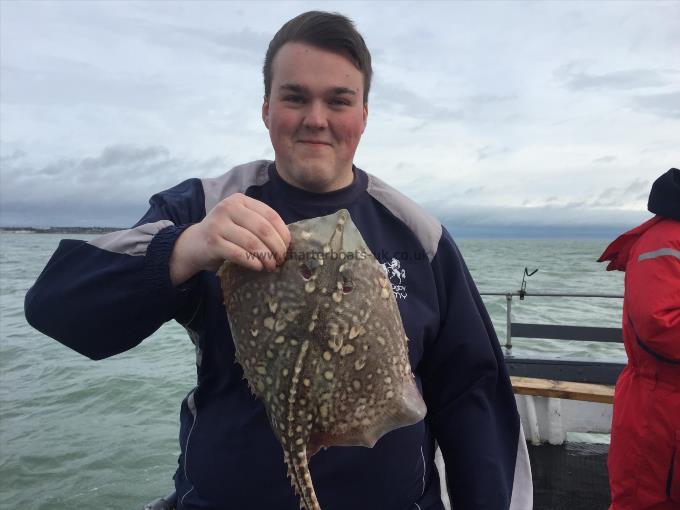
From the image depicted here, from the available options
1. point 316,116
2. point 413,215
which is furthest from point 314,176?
point 413,215

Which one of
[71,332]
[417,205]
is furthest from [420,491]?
[71,332]

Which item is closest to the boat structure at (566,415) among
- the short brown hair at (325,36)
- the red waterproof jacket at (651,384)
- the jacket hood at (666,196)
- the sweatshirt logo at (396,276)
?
the red waterproof jacket at (651,384)

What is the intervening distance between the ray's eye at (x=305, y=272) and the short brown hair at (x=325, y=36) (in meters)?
0.88

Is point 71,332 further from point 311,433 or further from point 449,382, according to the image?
point 449,382

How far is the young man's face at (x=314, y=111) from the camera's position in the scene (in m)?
1.93

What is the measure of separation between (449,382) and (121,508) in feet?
19.6

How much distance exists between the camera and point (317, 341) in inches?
61.6

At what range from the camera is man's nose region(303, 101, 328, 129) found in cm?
192

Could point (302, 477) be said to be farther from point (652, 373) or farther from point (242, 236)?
point (652, 373)

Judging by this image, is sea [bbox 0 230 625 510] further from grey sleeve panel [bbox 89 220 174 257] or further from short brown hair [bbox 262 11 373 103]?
grey sleeve panel [bbox 89 220 174 257]

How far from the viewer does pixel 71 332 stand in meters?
1.70

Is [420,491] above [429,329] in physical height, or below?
below

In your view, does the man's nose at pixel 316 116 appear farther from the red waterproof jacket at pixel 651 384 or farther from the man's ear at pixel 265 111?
the red waterproof jacket at pixel 651 384

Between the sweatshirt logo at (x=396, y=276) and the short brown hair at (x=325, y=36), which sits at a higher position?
the short brown hair at (x=325, y=36)
